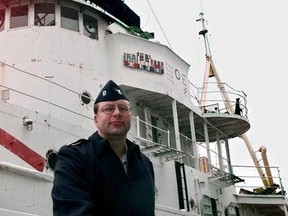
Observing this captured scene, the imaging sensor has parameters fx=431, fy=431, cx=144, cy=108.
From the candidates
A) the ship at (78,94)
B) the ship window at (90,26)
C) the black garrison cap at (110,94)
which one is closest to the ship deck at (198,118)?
the ship at (78,94)

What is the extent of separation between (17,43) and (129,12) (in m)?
4.10

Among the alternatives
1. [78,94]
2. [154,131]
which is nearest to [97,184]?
[78,94]

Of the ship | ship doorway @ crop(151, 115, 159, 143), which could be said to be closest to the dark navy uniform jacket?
the ship

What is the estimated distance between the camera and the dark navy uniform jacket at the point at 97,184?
74.8 inches

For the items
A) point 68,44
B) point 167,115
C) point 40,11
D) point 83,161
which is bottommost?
point 83,161

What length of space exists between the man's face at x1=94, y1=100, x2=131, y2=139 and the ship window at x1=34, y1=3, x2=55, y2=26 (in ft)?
28.6

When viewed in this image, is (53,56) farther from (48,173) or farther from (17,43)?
(48,173)

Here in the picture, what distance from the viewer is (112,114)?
84.0 inches

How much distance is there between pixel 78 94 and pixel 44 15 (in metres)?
2.88

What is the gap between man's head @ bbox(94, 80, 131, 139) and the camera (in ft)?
7.00

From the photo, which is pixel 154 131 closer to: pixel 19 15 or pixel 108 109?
pixel 19 15

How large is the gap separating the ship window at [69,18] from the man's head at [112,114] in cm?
870

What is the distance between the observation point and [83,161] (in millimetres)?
2037

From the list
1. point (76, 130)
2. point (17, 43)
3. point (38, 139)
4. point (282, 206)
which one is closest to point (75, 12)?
point (17, 43)
